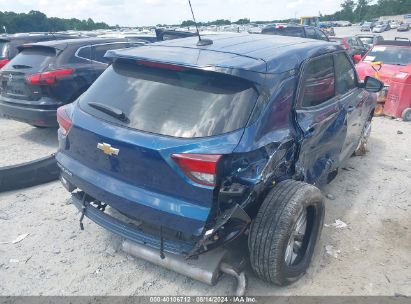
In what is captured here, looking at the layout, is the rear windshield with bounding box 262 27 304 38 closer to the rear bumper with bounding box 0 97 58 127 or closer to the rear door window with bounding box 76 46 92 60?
the rear door window with bounding box 76 46 92 60

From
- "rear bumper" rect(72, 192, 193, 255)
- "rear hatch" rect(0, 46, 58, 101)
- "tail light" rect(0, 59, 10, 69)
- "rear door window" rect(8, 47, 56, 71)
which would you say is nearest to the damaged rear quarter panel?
"rear bumper" rect(72, 192, 193, 255)

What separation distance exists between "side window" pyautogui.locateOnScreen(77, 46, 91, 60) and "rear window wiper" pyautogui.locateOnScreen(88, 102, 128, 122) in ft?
13.1

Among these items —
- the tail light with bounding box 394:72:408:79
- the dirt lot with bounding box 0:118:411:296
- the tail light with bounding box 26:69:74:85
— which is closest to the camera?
the dirt lot with bounding box 0:118:411:296

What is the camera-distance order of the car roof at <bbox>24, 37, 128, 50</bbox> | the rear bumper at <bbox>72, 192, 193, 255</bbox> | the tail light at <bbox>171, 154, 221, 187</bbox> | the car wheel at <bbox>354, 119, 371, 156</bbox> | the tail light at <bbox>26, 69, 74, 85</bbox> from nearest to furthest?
1. the tail light at <bbox>171, 154, 221, 187</bbox>
2. the rear bumper at <bbox>72, 192, 193, 255</bbox>
3. the car wheel at <bbox>354, 119, 371, 156</bbox>
4. the tail light at <bbox>26, 69, 74, 85</bbox>
5. the car roof at <bbox>24, 37, 128, 50</bbox>

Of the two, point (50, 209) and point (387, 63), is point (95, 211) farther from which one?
point (387, 63)

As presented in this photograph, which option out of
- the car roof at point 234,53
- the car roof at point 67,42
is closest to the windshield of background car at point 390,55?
the car roof at point 67,42

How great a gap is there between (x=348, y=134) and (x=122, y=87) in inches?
110

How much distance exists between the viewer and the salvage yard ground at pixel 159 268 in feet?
9.65

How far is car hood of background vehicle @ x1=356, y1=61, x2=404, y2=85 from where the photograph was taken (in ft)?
27.8

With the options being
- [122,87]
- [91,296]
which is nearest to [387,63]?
[122,87]

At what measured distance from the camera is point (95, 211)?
9.75 feet

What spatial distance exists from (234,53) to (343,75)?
1.89 metres

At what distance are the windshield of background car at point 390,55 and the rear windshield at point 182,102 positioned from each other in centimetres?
828

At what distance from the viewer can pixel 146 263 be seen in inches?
127
